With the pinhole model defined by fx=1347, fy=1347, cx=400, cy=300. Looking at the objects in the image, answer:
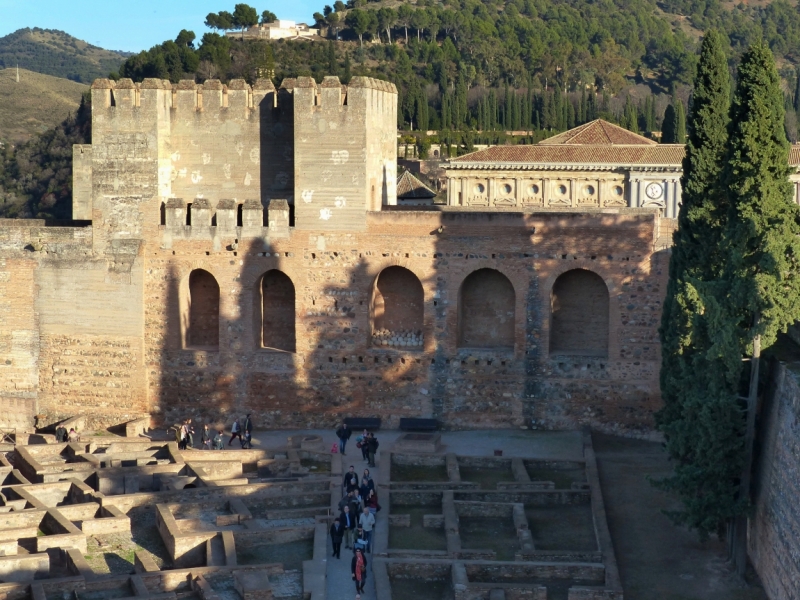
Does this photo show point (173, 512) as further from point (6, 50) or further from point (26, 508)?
point (6, 50)

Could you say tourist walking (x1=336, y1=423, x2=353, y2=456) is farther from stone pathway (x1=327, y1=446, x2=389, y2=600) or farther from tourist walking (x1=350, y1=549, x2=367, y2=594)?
tourist walking (x1=350, y1=549, x2=367, y2=594)

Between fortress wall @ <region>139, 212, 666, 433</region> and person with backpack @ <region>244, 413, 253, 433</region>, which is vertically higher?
fortress wall @ <region>139, 212, 666, 433</region>

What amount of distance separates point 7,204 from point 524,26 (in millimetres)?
63386

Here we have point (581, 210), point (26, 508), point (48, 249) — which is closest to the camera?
point (26, 508)

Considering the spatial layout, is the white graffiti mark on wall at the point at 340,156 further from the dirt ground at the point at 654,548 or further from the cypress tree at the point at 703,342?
the dirt ground at the point at 654,548

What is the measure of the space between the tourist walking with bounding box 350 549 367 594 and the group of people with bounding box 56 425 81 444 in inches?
375

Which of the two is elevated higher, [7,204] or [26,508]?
[7,204]

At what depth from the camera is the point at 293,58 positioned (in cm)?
7400

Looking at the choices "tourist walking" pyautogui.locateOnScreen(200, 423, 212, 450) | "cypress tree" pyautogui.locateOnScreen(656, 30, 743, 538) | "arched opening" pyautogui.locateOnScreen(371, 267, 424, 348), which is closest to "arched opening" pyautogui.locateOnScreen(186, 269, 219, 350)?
"tourist walking" pyautogui.locateOnScreen(200, 423, 212, 450)

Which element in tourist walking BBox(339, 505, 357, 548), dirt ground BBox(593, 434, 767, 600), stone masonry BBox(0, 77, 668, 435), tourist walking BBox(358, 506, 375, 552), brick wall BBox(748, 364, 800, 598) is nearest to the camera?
brick wall BBox(748, 364, 800, 598)

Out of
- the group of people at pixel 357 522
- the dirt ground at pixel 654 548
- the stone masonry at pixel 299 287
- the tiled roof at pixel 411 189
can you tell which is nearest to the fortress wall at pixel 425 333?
the stone masonry at pixel 299 287

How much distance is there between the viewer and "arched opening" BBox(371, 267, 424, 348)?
26.8 meters

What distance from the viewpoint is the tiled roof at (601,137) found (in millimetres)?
50688

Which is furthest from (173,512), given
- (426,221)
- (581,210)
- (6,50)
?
(6,50)
